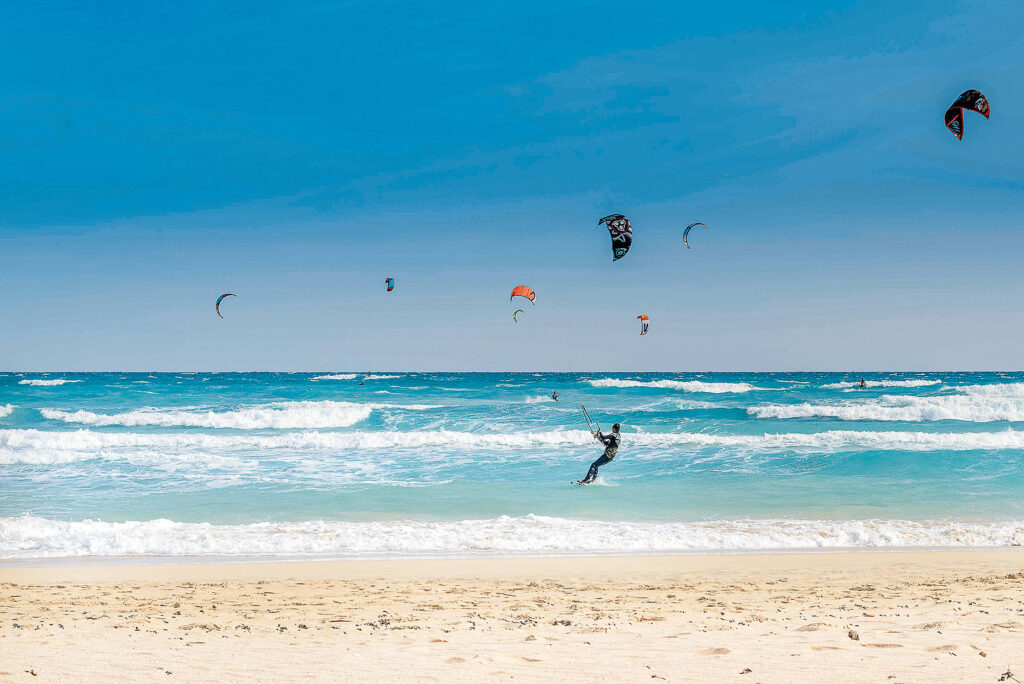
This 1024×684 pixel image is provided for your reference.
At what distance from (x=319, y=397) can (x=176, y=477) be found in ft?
77.0

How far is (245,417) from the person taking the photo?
92.1ft

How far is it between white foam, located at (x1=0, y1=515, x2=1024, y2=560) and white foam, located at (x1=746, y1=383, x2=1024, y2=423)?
18712 mm

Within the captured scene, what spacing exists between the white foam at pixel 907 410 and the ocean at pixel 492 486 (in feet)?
1.14

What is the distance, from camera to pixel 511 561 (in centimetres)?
873

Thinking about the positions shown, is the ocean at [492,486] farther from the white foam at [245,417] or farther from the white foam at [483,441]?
the white foam at [245,417]

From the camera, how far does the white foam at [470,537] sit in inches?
368

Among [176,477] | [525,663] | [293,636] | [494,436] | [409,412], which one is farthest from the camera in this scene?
[409,412]

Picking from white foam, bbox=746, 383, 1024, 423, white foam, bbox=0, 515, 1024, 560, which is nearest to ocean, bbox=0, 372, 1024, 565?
white foam, bbox=0, 515, 1024, 560

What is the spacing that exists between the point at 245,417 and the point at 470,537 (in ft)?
69.1

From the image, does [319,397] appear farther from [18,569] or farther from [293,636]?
[293,636]

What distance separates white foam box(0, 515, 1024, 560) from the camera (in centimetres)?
934

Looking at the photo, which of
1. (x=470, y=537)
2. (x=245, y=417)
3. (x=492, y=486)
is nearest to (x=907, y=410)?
(x=492, y=486)

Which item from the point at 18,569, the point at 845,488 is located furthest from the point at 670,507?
the point at 18,569

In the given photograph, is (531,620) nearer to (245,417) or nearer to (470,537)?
(470,537)
